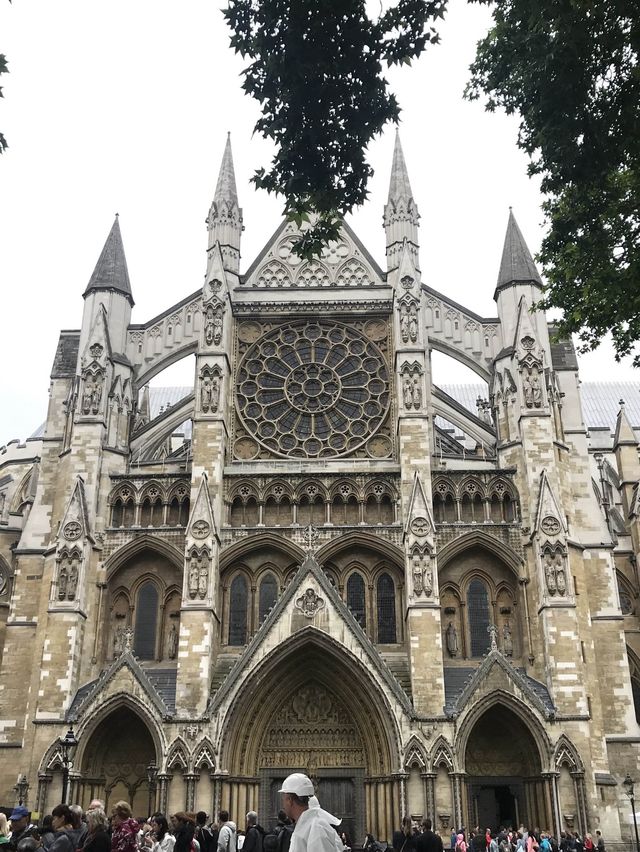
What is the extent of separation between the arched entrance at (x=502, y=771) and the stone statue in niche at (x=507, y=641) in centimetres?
204

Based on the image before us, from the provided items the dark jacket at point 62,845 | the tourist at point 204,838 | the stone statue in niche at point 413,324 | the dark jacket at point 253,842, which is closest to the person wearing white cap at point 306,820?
the dark jacket at point 62,845

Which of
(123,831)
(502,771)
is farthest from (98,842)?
(502,771)

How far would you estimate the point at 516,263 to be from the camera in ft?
108

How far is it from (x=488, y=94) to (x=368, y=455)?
A: 634 inches

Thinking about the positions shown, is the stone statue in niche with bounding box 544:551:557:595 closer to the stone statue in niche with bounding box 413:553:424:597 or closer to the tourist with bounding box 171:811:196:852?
the stone statue in niche with bounding box 413:553:424:597

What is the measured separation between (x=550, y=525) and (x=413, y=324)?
27.5 feet

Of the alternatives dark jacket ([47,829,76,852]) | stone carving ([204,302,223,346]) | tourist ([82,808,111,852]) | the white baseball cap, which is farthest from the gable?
the white baseball cap

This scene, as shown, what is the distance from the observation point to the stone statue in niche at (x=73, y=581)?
27.8 m

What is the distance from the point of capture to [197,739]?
25656 millimetres

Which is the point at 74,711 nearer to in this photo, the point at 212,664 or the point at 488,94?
the point at 212,664

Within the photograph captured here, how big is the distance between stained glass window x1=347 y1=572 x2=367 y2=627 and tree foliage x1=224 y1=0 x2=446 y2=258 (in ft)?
56.7

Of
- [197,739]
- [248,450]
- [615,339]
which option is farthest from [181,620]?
[615,339]

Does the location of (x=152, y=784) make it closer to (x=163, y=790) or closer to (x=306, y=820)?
(x=163, y=790)

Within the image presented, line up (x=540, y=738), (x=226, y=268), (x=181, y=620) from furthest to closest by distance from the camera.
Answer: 1. (x=226, y=268)
2. (x=181, y=620)
3. (x=540, y=738)
